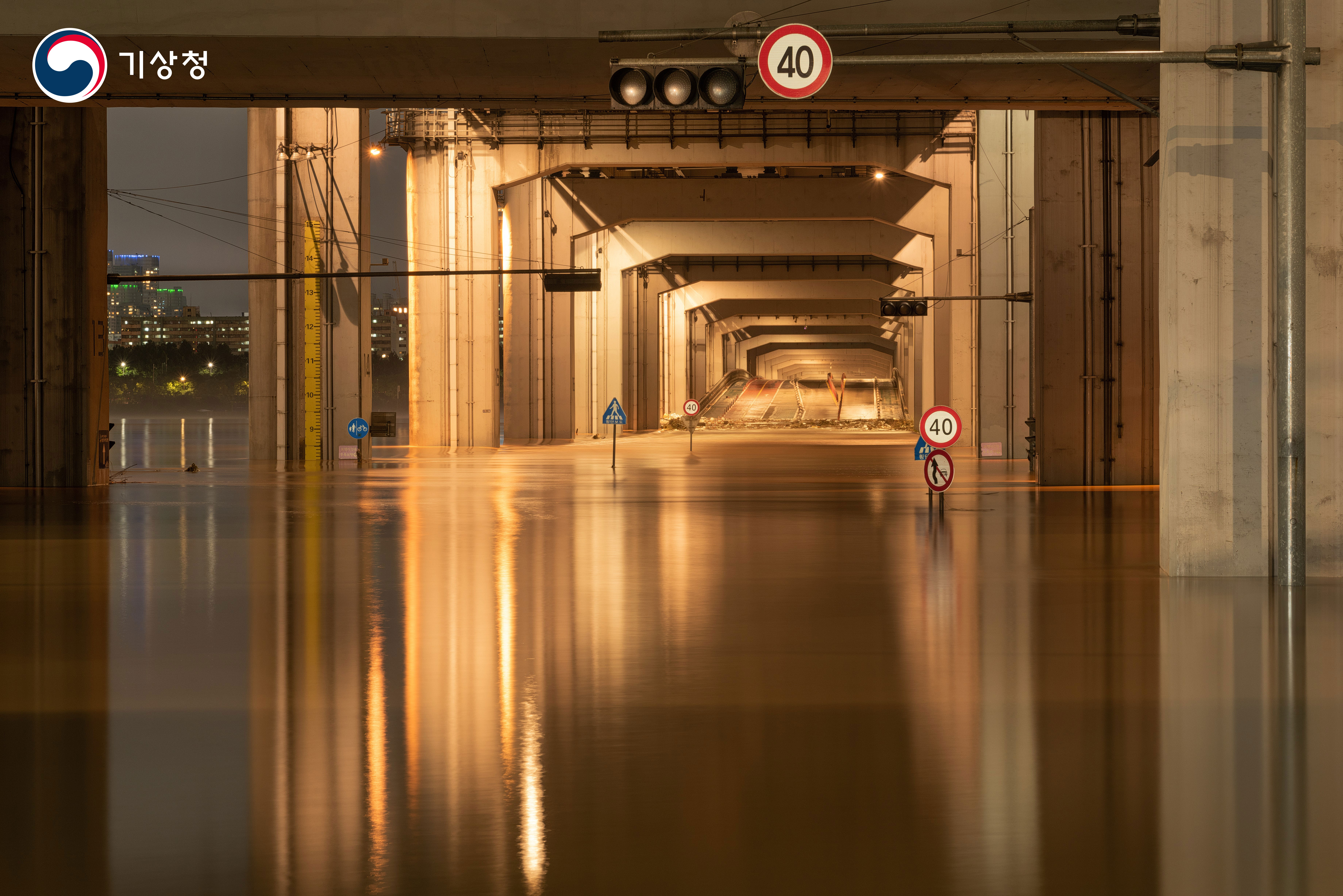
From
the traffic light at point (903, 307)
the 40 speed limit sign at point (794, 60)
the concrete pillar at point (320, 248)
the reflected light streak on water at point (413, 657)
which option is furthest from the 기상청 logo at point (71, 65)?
the traffic light at point (903, 307)

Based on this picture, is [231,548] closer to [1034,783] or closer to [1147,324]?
[1034,783]

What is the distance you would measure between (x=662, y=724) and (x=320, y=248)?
36.3m

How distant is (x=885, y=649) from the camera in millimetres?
9344

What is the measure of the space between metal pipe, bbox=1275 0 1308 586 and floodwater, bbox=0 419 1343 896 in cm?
79

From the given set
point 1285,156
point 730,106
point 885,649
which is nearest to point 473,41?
point 730,106

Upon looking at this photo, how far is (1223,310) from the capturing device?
1295cm

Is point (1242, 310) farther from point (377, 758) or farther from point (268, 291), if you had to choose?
point (268, 291)

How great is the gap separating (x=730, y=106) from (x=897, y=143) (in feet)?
125

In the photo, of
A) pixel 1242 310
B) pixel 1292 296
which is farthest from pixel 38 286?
pixel 1292 296

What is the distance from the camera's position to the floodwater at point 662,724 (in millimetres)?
4996

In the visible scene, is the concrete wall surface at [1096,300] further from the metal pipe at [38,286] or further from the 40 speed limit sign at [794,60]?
the metal pipe at [38,286]

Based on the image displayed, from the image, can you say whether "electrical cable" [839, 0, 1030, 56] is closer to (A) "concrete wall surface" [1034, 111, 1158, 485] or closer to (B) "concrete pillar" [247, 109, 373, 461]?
(A) "concrete wall surface" [1034, 111, 1158, 485]

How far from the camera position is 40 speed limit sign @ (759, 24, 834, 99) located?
42.5ft

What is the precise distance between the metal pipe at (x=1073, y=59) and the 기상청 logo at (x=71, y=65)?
853 cm
